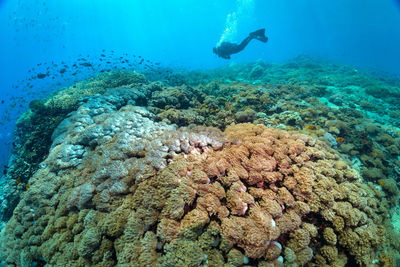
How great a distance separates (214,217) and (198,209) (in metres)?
0.38

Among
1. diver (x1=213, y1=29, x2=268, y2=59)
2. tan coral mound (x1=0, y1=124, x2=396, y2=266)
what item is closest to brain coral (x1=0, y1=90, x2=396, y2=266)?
tan coral mound (x1=0, y1=124, x2=396, y2=266)

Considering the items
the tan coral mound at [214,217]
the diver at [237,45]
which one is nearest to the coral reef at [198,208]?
the tan coral mound at [214,217]

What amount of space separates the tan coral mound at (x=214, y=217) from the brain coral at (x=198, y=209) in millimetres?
21

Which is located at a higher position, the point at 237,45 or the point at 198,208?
Answer: the point at 237,45

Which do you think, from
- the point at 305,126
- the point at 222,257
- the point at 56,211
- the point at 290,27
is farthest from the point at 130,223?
the point at 290,27

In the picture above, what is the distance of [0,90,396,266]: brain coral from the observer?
286 cm

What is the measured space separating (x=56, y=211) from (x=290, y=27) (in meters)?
212

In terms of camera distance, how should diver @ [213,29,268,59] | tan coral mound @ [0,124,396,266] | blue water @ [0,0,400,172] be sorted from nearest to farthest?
tan coral mound @ [0,124,396,266]
diver @ [213,29,268,59]
blue water @ [0,0,400,172]

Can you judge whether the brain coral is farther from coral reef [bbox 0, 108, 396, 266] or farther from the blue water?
the blue water

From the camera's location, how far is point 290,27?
6255 inches

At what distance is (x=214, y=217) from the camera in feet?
10.5

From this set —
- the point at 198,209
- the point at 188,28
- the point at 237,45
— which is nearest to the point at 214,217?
the point at 198,209

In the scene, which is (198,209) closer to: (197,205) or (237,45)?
(197,205)

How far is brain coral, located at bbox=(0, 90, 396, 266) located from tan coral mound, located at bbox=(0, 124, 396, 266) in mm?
21
